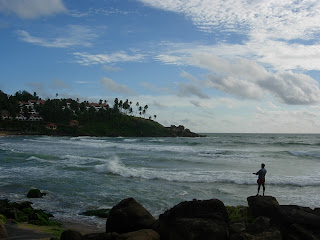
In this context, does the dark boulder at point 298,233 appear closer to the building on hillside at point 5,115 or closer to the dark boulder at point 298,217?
the dark boulder at point 298,217

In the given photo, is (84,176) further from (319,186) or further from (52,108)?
(52,108)

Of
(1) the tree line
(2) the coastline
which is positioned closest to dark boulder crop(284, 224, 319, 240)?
(2) the coastline

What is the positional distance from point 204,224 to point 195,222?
219 mm

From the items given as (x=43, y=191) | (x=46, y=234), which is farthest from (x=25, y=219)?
(x=43, y=191)

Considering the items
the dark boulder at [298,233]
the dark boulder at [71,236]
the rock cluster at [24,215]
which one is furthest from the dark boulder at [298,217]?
the rock cluster at [24,215]

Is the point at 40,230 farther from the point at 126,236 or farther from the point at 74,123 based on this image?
the point at 74,123

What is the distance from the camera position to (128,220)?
8.56 m

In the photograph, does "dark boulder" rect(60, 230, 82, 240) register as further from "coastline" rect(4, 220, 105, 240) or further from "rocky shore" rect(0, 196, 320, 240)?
"coastline" rect(4, 220, 105, 240)

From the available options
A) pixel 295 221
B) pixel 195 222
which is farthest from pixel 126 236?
pixel 295 221

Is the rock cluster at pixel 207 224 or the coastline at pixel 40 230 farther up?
the rock cluster at pixel 207 224

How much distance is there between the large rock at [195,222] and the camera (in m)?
6.74

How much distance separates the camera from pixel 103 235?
A: 7125 mm

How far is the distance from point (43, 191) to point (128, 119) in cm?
12847

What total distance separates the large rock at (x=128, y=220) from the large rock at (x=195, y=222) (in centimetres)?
89
